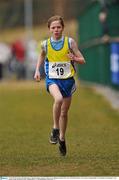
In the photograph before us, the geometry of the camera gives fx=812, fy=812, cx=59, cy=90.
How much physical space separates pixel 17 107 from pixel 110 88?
159 inches

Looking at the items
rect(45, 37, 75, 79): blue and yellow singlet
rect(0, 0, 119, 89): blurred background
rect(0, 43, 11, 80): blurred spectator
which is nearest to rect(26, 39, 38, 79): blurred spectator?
rect(0, 0, 119, 89): blurred background

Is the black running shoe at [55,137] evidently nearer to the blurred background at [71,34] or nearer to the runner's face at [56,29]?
the runner's face at [56,29]

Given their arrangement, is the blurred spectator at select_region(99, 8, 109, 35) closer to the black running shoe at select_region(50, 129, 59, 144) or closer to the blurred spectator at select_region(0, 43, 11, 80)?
the black running shoe at select_region(50, 129, 59, 144)

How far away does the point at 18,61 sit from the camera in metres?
53.3

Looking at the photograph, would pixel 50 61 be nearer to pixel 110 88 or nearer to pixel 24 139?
pixel 24 139

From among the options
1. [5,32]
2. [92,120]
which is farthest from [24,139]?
[5,32]

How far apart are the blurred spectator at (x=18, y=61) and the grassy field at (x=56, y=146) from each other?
27822 mm

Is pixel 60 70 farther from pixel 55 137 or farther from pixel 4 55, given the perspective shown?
pixel 4 55

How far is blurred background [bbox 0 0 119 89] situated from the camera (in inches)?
982

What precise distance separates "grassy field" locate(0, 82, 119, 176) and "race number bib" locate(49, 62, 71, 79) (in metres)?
1.09

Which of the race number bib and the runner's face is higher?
the runner's face

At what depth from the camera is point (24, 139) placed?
13500 millimetres

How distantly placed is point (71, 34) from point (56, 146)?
4670cm

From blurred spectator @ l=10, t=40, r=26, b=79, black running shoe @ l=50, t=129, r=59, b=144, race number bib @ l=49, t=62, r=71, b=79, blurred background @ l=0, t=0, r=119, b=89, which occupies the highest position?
race number bib @ l=49, t=62, r=71, b=79
